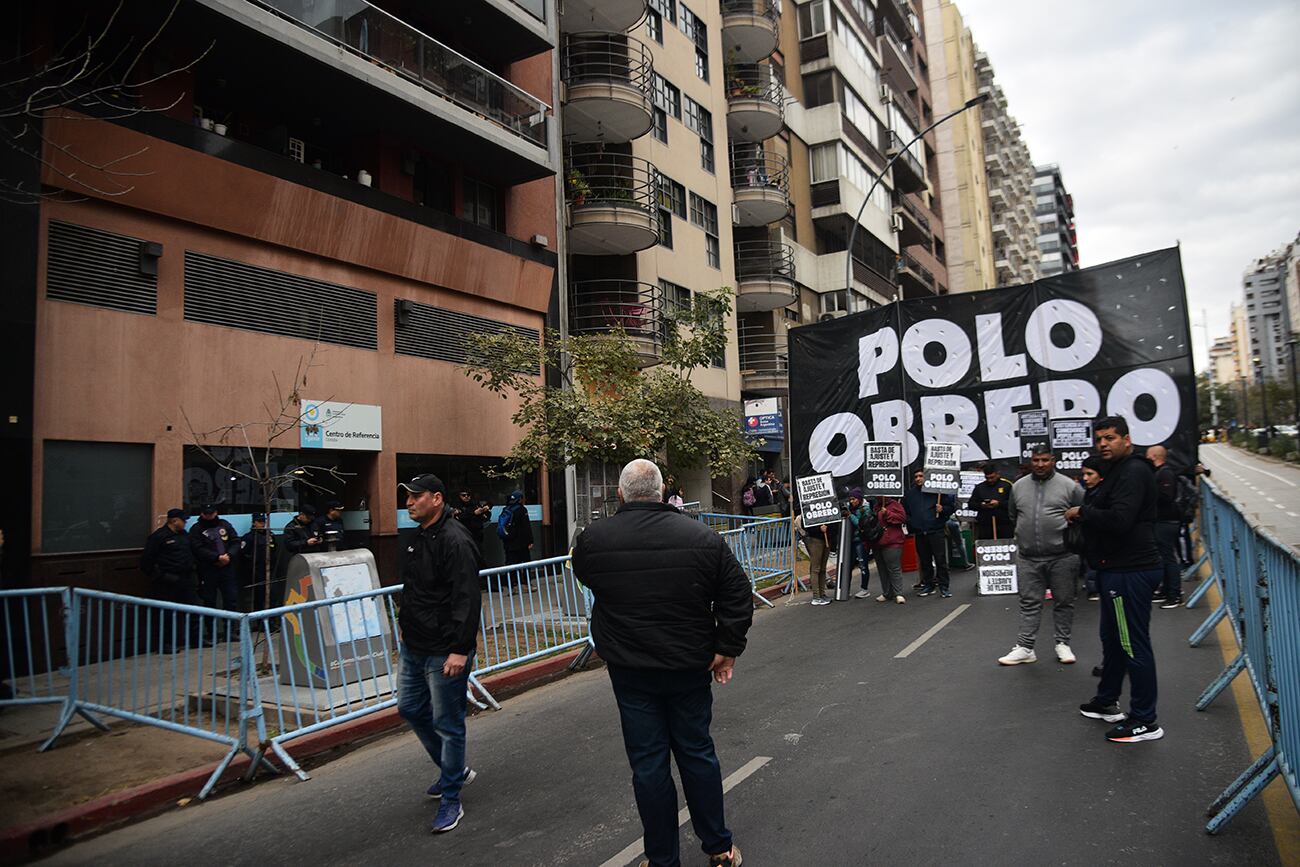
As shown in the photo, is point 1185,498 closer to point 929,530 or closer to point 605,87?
point 929,530

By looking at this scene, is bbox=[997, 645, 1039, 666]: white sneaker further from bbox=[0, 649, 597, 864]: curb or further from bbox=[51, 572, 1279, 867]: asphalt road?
bbox=[0, 649, 597, 864]: curb

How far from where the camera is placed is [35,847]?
16.3 feet

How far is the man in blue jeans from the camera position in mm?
4914

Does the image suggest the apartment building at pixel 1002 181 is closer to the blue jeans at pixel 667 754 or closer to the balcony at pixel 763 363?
the balcony at pixel 763 363

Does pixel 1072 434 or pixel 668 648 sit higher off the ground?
pixel 1072 434

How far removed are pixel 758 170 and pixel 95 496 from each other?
23448mm

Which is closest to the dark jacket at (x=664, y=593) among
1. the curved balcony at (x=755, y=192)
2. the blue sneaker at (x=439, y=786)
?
the blue sneaker at (x=439, y=786)

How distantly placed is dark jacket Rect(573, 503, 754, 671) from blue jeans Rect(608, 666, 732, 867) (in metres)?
0.11

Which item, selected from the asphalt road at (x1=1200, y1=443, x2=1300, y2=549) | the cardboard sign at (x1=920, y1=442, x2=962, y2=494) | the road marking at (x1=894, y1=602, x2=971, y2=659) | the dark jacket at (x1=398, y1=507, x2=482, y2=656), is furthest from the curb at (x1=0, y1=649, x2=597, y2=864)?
the asphalt road at (x1=1200, y1=443, x2=1300, y2=549)

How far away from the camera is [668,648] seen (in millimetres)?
3812

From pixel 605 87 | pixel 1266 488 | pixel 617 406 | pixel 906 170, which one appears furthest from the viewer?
pixel 906 170

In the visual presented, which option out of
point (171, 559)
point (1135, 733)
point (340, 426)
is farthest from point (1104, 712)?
point (340, 426)

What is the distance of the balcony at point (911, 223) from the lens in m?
41.9

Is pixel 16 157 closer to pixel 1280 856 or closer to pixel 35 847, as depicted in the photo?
pixel 35 847
